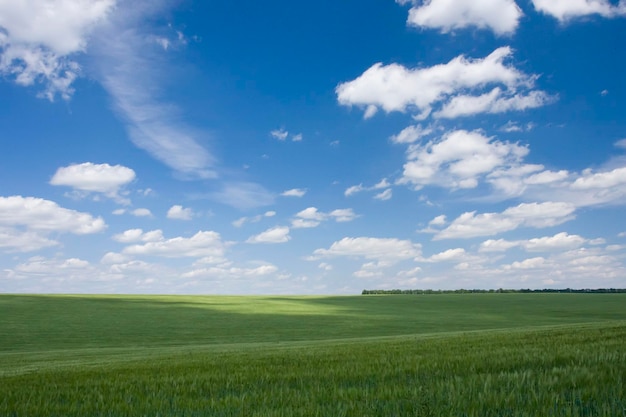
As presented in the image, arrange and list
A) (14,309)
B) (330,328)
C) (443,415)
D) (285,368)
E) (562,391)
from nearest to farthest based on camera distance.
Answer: (443,415), (562,391), (285,368), (330,328), (14,309)

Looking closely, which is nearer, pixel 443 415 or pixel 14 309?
pixel 443 415

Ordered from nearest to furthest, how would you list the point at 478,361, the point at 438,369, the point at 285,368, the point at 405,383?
the point at 405,383 < the point at 438,369 < the point at 478,361 < the point at 285,368

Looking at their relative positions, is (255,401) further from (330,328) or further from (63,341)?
(330,328)

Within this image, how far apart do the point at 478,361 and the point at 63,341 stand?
4350 cm

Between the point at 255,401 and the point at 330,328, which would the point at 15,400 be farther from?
the point at 330,328

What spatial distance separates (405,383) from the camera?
5895 millimetres

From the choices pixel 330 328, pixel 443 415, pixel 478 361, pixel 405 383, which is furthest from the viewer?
pixel 330 328

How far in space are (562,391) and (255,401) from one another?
3113mm

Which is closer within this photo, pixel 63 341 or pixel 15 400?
pixel 15 400

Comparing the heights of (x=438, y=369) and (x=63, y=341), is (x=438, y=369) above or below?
above

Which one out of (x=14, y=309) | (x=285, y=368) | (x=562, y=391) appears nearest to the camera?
(x=562, y=391)

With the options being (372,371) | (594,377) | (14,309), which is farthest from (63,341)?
(594,377)

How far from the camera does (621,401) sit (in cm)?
427

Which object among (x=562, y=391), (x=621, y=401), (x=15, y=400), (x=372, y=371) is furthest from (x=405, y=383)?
(x=15, y=400)
